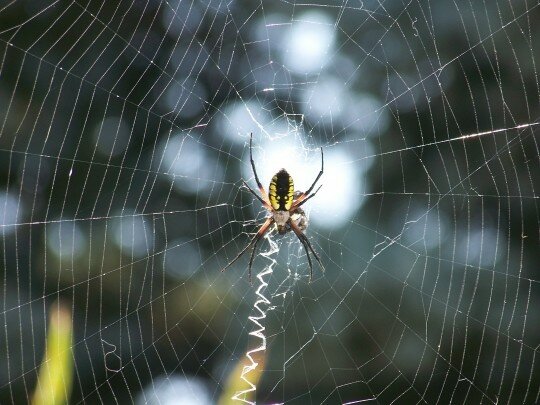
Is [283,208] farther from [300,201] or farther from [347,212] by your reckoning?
[347,212]

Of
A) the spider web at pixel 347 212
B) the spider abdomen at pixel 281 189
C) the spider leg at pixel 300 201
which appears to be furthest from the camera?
the spider web at pixel 347 212

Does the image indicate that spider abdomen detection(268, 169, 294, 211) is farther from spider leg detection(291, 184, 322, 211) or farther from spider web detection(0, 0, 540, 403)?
spider web detection(0, 0, 540, 403)

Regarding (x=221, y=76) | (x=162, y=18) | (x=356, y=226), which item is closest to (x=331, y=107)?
(x=356, y=226)

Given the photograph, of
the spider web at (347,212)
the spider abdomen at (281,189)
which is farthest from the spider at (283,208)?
the spider web at (347,212)

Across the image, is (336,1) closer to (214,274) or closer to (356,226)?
(356,226)

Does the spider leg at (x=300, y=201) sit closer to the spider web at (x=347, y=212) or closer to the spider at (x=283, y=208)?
the spider at (x=283, y=208)

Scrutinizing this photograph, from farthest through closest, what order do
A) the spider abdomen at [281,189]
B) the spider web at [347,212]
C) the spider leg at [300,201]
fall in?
1. the spider web at [347,212]
2. the spider leg at [300,201]
3. the spider abdomen at [281,189]

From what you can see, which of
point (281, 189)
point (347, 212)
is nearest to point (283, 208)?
point (281, 189)

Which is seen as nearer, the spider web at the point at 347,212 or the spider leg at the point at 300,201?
the spider leg at the point at 300,201
